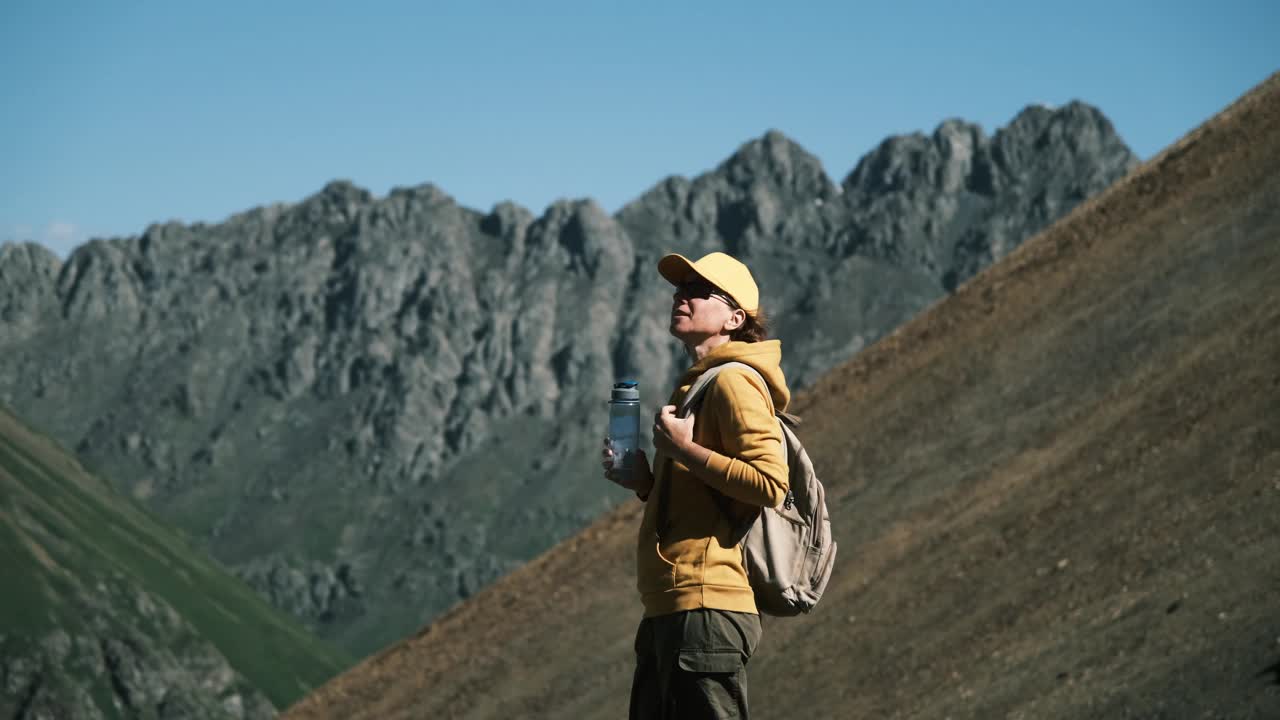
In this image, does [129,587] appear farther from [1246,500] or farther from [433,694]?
[1246,500]

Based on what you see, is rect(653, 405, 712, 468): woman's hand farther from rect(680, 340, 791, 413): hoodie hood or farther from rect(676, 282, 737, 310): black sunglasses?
rect(676, 282, 737, 310): black sunglasses

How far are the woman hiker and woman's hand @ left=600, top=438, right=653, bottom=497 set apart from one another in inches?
4.7

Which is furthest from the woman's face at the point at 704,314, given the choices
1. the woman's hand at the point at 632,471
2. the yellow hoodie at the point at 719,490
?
the woman's hand at the point at 632,471

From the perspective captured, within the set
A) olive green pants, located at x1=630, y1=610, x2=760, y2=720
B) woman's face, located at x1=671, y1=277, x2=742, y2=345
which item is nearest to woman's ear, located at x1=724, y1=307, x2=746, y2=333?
woman's face, located at x1=671, y1=277, x2=742, y2=345

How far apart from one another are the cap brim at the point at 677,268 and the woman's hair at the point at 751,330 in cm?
38

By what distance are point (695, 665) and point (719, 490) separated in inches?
32.7

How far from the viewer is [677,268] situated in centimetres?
835

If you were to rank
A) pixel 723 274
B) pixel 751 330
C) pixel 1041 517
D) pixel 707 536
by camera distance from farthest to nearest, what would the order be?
pixel 1041 517 → pixel 751 330 → pixel 723 274 → pixel 707 536

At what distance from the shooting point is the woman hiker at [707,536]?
7.75m

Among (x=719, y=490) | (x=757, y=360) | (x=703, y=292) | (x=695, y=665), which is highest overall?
(x=703, y=292)

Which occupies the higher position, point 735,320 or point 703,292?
point 703,292

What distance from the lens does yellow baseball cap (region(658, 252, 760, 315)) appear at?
8.22m

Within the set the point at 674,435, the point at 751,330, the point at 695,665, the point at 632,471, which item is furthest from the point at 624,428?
the point at 695,665

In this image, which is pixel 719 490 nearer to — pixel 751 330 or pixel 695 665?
pixel 695 665
